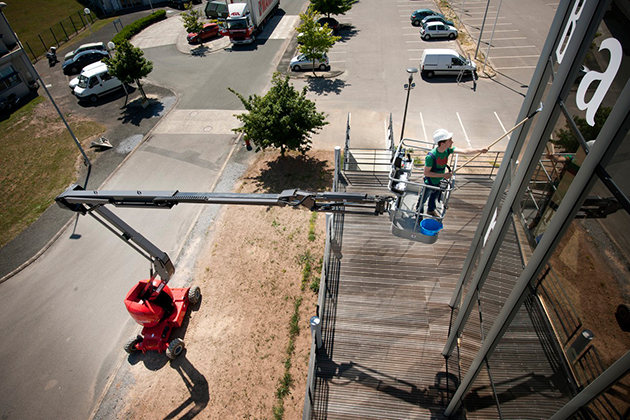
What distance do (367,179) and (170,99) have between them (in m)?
18.5

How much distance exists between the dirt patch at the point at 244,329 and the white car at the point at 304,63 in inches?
556

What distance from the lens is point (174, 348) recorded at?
11.6 m

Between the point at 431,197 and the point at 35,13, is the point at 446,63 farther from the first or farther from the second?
the point at 35,13

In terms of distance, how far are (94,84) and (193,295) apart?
68.7 feet

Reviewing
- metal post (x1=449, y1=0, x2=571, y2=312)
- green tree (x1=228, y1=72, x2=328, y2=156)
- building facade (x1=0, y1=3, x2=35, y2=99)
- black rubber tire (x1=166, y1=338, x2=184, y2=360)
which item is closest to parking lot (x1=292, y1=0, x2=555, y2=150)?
green tree (x1=228, y1=72, x2=328, y2=156)

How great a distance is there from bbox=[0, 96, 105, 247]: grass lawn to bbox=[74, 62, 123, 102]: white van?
2452 millimetres

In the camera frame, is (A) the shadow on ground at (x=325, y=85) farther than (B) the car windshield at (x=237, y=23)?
No

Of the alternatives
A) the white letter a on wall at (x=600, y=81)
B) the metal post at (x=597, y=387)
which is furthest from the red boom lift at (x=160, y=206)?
the metal post at (x=597, y=387)

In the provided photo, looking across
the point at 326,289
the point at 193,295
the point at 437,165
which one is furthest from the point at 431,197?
the point at 193,295

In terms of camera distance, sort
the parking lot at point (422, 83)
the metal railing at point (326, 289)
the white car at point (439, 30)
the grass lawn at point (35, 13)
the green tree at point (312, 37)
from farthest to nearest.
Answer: the grass lawn at point (35, 13)
the white car at point (439, 30)
the green tree at point (312, 37)
the parking lot at point (422, 83)
the metal railing at point (326, 289)

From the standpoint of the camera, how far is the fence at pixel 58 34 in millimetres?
33719

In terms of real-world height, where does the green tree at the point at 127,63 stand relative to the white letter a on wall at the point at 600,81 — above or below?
below

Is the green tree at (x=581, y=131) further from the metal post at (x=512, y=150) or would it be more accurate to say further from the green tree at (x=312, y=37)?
the green tree at (x=312, y=37)

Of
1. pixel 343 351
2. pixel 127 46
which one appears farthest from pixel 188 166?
pixel 343 351
